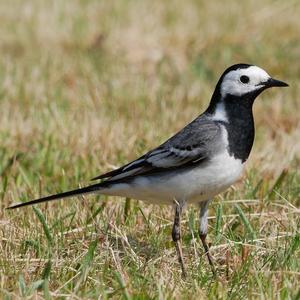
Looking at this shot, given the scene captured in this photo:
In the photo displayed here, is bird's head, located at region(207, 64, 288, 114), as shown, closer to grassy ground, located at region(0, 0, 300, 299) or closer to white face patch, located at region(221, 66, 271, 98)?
white face patch, located at region(221, 66, 271, 98)

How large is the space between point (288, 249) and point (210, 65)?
18.9ft

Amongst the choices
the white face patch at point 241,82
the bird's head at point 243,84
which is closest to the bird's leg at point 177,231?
the bird's head at point 243,84

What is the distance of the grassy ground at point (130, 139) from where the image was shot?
4.84m

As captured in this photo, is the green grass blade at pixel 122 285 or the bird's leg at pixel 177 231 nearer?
the green grass blade at pixel 122 285

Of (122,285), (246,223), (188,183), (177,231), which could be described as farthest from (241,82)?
(122,285)

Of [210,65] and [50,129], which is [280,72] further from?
[50,129]

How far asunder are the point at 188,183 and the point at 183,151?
21cm

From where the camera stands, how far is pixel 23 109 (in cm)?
866

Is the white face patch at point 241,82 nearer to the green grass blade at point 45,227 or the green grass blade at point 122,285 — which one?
the green grass blade at point 45,227

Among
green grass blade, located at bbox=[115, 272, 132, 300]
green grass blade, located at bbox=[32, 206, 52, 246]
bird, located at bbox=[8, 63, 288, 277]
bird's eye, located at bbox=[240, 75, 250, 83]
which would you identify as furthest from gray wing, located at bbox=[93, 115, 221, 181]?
green grass blade, located at bbox=[115, 272, 132, 300]

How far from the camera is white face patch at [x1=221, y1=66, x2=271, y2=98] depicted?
18.8ft

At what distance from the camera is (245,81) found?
5.73 meters

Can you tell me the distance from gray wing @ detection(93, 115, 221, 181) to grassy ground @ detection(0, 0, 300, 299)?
38 cm

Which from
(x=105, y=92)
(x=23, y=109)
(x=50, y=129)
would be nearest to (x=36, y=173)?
(x=50, y=129)
